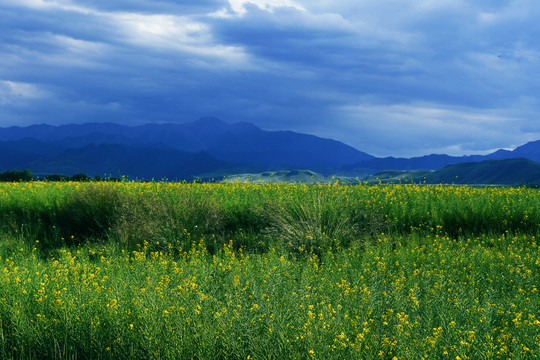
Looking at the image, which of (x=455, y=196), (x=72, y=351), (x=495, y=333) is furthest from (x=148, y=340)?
(x=455, y=196)

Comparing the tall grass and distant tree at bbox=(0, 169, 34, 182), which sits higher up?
distant tree at bbox=(0, 169, 34, 182)

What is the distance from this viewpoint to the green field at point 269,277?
508cm

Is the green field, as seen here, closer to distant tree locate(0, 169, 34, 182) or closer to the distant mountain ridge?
distant tree locate(0, 169, 34, 182)

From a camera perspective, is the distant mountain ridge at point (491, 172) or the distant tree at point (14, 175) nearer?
the distant tree at point (14, 175)

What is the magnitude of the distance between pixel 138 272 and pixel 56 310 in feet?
6.97

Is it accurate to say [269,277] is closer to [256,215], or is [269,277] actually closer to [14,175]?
[256,215]

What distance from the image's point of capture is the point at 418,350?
4.42 m

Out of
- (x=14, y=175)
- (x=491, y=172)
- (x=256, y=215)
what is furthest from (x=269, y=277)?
(x=491, y=172)

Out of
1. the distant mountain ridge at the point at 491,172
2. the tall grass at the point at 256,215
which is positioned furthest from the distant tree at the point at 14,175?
the distant mountain ridge at the point at 491,172

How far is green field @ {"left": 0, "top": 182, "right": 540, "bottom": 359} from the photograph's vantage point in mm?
5078

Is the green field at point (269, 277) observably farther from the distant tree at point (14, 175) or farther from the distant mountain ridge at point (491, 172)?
the distant mountain ridge at point (491, 172)

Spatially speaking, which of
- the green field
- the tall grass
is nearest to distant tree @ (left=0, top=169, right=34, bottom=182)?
the green field

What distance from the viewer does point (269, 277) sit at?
7430 millimetres

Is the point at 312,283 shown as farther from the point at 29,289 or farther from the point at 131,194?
the point at 131,194
